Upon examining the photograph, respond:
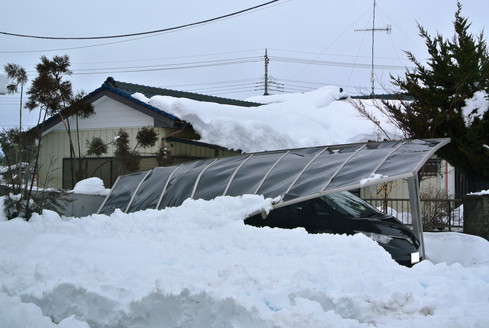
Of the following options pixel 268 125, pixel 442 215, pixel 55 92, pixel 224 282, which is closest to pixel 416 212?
pixel 442 215

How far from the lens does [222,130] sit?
14.3 m

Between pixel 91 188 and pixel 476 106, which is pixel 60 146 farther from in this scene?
pixel 476 106

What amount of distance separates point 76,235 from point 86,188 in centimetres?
Result: 432

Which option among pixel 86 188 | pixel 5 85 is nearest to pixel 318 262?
pixel 86 188

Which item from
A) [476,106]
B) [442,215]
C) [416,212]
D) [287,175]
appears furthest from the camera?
[442,215]

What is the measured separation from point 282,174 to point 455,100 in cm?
453

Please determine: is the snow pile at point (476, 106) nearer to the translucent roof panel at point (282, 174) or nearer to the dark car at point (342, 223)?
the translucent roof panel at point (282, 174)

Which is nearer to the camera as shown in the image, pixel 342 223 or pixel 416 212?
pixel 342 223

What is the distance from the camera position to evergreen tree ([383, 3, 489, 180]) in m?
10.7

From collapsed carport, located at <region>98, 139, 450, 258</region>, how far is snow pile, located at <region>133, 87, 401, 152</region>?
3.49m

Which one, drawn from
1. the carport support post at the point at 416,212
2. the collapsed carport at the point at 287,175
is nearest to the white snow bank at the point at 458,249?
the carport support post at the point at 416,212

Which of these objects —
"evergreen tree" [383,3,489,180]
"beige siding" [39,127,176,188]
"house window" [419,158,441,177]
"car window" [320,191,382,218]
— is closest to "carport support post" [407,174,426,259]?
"car window" [320,191,382,218]

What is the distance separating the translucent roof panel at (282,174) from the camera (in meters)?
7.64

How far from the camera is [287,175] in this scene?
338 inches
